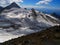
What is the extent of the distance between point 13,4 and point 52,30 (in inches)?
3830

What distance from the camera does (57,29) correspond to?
2340 mm

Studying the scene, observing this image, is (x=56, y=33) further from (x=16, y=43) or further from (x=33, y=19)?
(x=33, y=19)

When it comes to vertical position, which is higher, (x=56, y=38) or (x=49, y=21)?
(x=56, y=38)

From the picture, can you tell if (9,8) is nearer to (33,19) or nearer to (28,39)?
(33,19)

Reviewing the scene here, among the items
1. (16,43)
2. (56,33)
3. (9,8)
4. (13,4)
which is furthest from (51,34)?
(13,4)

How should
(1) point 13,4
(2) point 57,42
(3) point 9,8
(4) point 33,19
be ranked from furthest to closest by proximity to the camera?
(1) point 13,4
(3) point 9,8
(4) point 33,19
(2) point 57,42

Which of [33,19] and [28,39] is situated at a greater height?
[28,39]

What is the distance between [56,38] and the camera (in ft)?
A: 7.45

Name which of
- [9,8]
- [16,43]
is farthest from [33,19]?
[16,43]

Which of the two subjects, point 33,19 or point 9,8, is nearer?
point 33,19

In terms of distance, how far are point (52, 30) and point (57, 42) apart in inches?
7.1

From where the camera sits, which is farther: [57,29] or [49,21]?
[49,21]

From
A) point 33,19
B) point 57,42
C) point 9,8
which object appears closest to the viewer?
point 57,42

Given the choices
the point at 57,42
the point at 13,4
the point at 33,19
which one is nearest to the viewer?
the point at 57,42
